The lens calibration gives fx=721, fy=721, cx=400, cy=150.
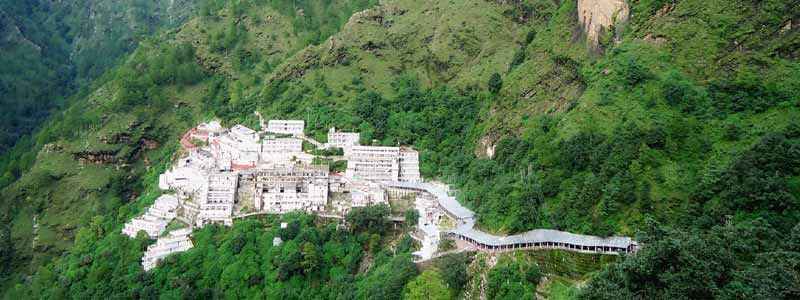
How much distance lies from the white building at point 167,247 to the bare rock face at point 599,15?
3366 cm

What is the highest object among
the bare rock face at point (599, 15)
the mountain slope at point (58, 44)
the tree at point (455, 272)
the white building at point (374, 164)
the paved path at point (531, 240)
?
the mountain slope at point (58, 44)

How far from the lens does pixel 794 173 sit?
34.6 m

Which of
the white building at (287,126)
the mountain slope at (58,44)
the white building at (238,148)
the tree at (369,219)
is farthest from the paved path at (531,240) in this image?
the mountain slope at (58,44)

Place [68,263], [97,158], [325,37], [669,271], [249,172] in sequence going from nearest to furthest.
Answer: [669,271]
[249,172]
[68,263]
[97,158]
[325,37]

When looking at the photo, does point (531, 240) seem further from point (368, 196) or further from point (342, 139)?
point (342, 139)

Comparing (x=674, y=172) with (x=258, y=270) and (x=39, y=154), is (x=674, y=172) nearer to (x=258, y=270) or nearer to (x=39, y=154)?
(x=258, y=270)

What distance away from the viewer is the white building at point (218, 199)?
52156 millimetres

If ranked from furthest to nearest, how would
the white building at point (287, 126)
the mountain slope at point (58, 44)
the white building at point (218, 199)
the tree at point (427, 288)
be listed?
the mountain slope at point (58, 44) → the white building at point (287, 126) → the white building at point (218, 199) → the tree at point (427, 288)

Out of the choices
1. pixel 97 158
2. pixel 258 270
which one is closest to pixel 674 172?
pixel 258 270

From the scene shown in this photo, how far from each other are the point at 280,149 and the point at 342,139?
16.9 feet

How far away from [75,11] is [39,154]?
60.4 m

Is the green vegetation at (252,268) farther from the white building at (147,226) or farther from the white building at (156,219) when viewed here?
the white building at (156,219)

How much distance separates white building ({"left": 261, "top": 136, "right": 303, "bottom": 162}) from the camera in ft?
192

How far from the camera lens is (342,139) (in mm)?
59906
